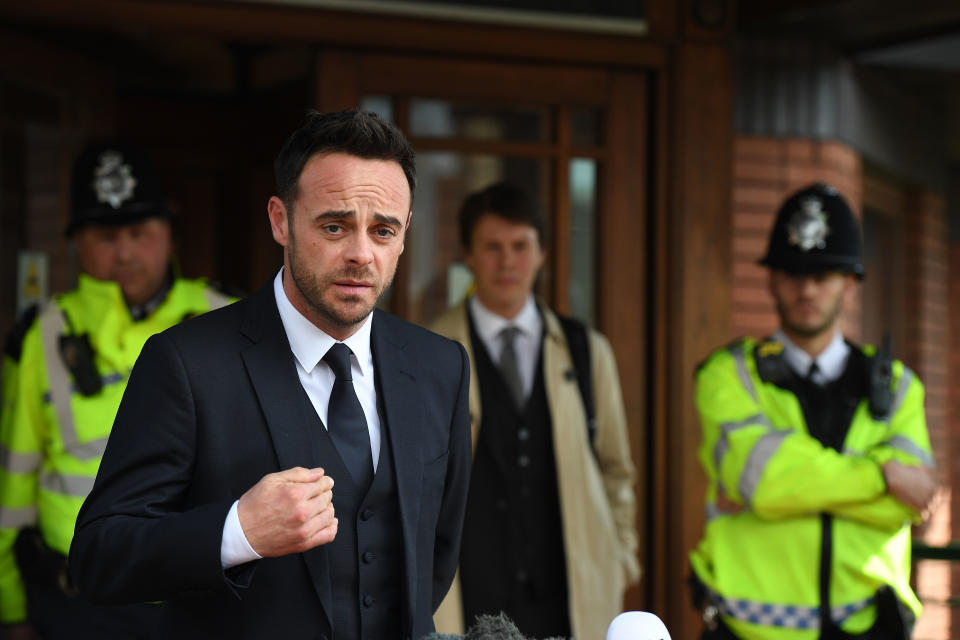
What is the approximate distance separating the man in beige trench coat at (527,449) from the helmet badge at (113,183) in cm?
107

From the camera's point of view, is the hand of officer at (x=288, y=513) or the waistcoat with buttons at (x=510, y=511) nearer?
the hand of officer at (x=288, y=513)

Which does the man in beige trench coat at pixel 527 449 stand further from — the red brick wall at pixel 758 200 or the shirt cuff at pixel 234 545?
the shirt cuff at pixel 234 545

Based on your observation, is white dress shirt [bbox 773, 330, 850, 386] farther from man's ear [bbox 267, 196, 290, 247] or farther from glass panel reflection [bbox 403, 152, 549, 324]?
man's ear [bbox 267, 196, 290, 247]

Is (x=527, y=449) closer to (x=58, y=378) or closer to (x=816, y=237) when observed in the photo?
(x=816, y=237)

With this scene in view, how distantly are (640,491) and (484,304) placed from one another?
3.65 feet

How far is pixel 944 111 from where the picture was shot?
6340 mm

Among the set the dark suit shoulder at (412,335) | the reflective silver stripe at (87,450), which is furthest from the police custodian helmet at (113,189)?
the dark suit shoulder at (412,335)

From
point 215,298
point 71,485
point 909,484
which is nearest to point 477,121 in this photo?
point 215,298

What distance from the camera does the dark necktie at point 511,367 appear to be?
3.79 m

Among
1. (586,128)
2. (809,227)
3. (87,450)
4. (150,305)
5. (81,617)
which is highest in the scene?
(586,128)

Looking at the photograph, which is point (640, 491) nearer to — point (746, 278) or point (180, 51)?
point (746, 278)

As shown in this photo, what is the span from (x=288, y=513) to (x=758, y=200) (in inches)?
147

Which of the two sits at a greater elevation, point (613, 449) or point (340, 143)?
point (340, 143)

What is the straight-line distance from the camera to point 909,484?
121 inches
